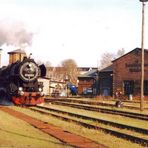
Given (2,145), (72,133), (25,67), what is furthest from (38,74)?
(2,145)

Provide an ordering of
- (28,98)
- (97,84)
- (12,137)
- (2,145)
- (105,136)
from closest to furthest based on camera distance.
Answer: (2,145), (12,137), (105,136), (28,98), (97,84)

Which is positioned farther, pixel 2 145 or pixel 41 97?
pixel 41 97

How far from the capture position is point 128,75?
59812 millimetres

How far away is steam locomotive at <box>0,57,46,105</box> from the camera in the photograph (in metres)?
30.1

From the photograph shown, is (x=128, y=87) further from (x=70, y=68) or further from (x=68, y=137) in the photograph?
(x=70, y=68)

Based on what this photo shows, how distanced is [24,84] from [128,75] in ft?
101

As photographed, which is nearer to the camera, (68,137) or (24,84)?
(68,137)

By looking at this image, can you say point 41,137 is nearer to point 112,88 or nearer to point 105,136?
point 105,136

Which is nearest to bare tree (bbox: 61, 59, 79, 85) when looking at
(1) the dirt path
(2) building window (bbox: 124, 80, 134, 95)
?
(2) building window (bbox: 124, 80, 134, 95)

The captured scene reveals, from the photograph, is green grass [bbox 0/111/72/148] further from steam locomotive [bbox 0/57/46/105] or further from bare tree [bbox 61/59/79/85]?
bare tree [bbox 61/59/79/85]

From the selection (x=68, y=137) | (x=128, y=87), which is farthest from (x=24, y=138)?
(x=128, y=87)

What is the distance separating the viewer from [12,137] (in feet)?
44.6

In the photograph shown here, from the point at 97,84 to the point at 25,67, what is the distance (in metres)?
39.4

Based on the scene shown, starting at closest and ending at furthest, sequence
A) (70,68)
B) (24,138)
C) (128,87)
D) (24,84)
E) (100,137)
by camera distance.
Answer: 1. (24,138)
2. (100,137)
3. (24,84)
4. (128,87)
5. (70,68)
